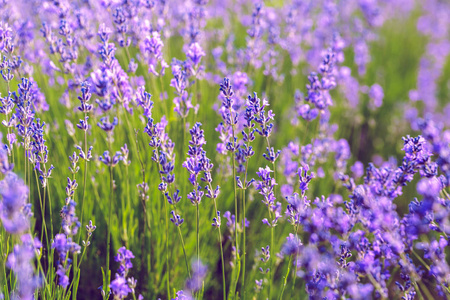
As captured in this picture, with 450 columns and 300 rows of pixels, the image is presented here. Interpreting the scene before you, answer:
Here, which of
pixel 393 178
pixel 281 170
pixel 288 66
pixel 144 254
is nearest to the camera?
pixel 393 178

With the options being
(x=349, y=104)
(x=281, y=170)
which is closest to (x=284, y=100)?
(x=349, y=104)

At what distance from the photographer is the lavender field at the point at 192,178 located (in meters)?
1.53

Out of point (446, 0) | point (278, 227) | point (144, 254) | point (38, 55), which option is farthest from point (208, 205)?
point (446, 0)

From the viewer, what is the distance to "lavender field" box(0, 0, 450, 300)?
1.53 m

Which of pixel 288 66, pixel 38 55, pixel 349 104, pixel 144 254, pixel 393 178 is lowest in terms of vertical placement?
pixel 144 254

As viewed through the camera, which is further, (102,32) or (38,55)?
(38,55)

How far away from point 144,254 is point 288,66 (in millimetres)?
3443

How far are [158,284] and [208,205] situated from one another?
535 millimetres

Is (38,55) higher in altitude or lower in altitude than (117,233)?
higher

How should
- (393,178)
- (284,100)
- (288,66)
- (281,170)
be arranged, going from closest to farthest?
(393,178) → (281,170) → (284,100) → (288,66)

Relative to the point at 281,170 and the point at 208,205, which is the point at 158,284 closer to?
the point at 208,205

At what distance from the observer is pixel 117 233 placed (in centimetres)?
216

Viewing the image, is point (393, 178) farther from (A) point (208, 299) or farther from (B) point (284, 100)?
(B) point (284, 100)

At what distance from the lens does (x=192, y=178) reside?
1.65 metres
